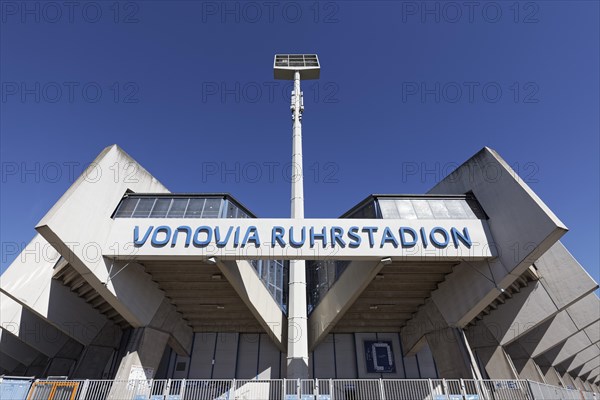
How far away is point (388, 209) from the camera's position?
20406mm

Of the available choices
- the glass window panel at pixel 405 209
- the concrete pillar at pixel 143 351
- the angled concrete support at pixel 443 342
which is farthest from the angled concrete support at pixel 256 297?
the glass window panel at pixel 405 209

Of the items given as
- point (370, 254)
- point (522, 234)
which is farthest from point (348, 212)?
point (522, 234)

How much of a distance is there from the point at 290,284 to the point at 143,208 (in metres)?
10.6

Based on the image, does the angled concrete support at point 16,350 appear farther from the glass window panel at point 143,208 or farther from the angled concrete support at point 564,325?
the angled concrete support at point 564,325

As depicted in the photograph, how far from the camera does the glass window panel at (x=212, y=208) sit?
20250 millimetres

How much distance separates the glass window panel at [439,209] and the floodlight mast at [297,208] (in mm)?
9031

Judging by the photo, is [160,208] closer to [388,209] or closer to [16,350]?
[388,209]

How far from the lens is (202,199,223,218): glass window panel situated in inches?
797

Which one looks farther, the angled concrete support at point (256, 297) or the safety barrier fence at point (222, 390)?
the angled concrete support at point (256, 297)

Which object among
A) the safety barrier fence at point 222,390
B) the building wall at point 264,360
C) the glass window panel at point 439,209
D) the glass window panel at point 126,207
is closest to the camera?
the safety barrier fence at point 222,390

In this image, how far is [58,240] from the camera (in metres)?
15.4

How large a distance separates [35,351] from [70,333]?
8.96 metres

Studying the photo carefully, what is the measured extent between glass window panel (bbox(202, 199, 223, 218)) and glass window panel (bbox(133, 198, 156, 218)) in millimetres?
3295

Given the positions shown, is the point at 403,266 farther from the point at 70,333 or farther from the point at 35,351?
the point at 35,351
